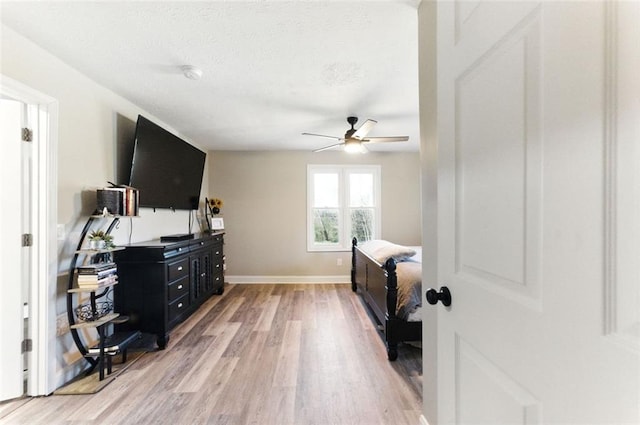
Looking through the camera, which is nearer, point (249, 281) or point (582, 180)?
point (582, 180)

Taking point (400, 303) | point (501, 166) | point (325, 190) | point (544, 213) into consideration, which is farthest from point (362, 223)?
point (544, 213)

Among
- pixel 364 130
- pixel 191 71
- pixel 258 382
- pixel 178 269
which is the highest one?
pixel 191 71

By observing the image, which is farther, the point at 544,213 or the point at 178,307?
the point at 178,307

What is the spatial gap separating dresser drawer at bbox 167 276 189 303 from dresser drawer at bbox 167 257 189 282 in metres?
0.05

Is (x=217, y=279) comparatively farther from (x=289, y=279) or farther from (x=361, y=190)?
(x=361, y=190)

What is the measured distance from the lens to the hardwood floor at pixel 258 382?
1732 millimetres

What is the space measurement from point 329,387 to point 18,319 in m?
2.24

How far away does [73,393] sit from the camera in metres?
1.95

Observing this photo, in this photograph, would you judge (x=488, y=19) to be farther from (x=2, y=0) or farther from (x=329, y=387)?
(x=2, y=0)

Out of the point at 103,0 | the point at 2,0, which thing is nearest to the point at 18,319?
the point at 2,0

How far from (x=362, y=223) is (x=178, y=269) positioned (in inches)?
128

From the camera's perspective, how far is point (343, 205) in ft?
Result: 16.7

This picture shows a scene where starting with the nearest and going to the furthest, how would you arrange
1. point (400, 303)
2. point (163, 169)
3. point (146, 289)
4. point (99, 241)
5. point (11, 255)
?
point (11, 255) < point (99, 241) < point (400, 303) < point (146, 289) < point (163, 169)

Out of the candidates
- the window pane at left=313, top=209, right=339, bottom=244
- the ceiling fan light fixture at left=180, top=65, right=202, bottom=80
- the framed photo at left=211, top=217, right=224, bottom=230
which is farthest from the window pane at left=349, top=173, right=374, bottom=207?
the ceiling fan light fixture at left=180, top=65, right=202, bottom=80
